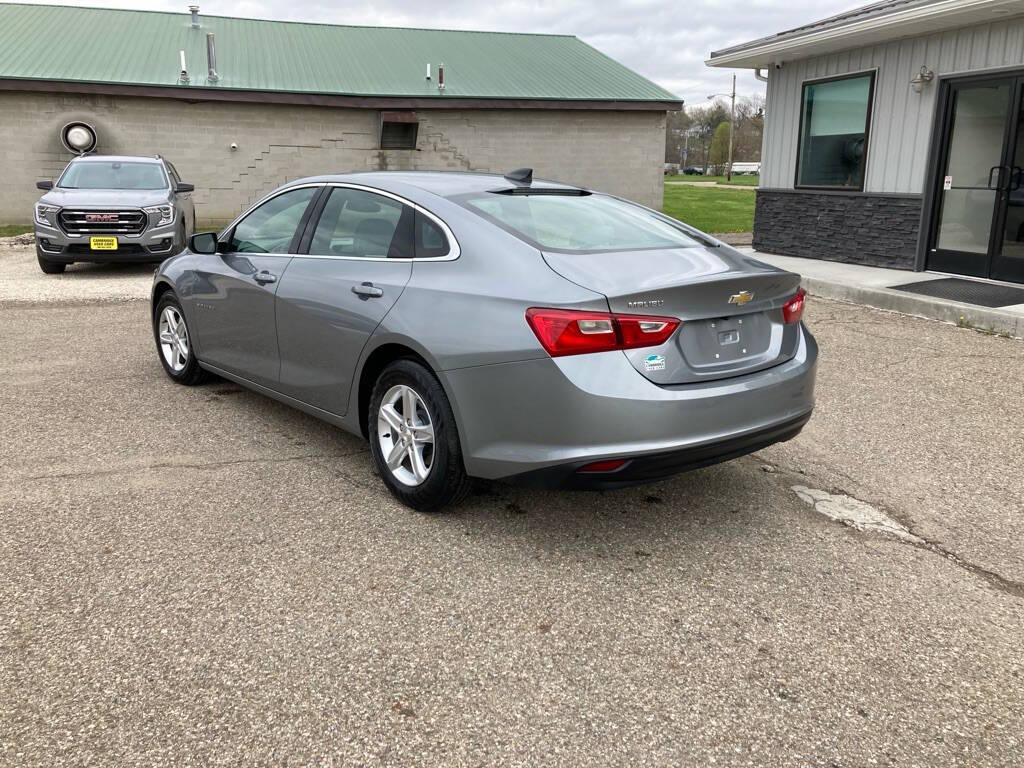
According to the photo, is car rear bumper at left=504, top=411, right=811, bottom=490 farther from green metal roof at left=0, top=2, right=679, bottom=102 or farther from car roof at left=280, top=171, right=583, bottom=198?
green metal roof at left=0, top=2, right=679, bottom=102

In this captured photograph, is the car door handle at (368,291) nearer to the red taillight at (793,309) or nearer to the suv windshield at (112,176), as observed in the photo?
the red taillight at (793,309)

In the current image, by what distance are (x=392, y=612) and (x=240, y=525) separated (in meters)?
1.05

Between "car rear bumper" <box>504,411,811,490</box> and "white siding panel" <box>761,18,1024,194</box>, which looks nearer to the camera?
"car rear bumper" <box>504,411,811,490</box>

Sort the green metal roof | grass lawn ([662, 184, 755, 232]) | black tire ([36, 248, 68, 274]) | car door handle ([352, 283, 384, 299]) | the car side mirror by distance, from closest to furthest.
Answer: car door handle ([352, 283, 384, 299]) < the car side mirror < black tire ([36, 248, 68, 274]) < the green metal roof < grass lawn ([662, 184, 755, 232])

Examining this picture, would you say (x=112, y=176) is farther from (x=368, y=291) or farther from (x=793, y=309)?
(x=793, y=309)

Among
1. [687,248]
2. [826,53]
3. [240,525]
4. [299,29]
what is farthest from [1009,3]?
[299,29]

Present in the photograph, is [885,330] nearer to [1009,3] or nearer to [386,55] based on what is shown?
[1009,3]

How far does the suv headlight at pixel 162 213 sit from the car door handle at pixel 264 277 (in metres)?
7.58

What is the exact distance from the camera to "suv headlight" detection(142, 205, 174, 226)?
11.3 metres

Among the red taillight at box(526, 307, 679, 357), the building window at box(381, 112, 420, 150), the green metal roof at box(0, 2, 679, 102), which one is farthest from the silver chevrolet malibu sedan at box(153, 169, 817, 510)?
the green metal roof at box(0, 2, 679, 102)

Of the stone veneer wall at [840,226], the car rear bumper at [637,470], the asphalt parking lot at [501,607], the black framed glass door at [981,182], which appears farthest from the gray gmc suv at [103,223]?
the black framed glass door at [981,182]

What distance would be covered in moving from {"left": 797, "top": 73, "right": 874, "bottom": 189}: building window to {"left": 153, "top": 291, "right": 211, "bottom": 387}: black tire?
960 centimetres

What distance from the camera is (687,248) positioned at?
3781 mm

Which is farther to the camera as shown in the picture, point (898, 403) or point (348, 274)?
point (898, 403)
